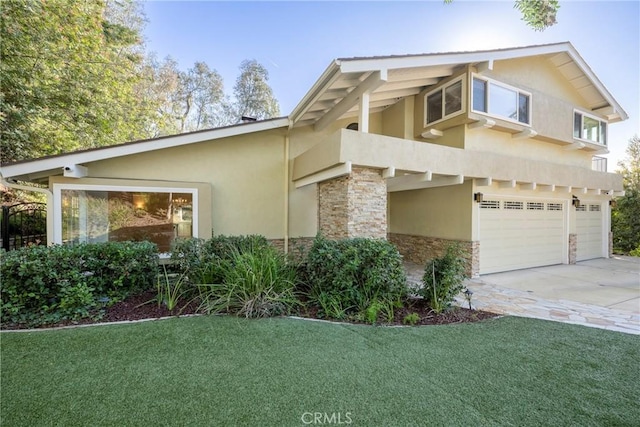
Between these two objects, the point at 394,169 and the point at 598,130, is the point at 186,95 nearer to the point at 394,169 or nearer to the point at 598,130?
the point at 394,169

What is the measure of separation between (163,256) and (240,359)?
5.41 meters

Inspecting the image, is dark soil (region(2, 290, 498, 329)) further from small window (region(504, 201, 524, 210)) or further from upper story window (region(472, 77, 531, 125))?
upper story window (region(472, 77, 531, 125))

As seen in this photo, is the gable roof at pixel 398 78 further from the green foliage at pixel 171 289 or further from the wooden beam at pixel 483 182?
the green foliage at pixel 171 289

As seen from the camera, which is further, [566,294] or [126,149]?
[566,294]

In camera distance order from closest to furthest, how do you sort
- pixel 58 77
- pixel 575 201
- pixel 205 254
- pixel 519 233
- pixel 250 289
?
pixel 250 289, pixel 205 254, pixel 58 77, pixel 519 233, pixel 575 201

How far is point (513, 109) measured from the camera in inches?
392

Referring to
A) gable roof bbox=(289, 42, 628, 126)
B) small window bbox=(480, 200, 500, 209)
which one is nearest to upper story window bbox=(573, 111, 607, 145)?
gable roof bbox=(289, 42, 628, 126)

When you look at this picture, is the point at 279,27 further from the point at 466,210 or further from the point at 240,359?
the point at 240,359

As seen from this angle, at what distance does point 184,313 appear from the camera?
5250 millimetres

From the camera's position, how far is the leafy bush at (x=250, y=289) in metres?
5.24

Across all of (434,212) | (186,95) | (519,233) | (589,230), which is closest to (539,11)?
(434,212)

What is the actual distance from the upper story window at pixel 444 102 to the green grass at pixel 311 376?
23.2 feet

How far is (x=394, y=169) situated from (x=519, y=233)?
6.80 meters

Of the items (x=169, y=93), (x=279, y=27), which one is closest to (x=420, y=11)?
(x=279, y=27)
